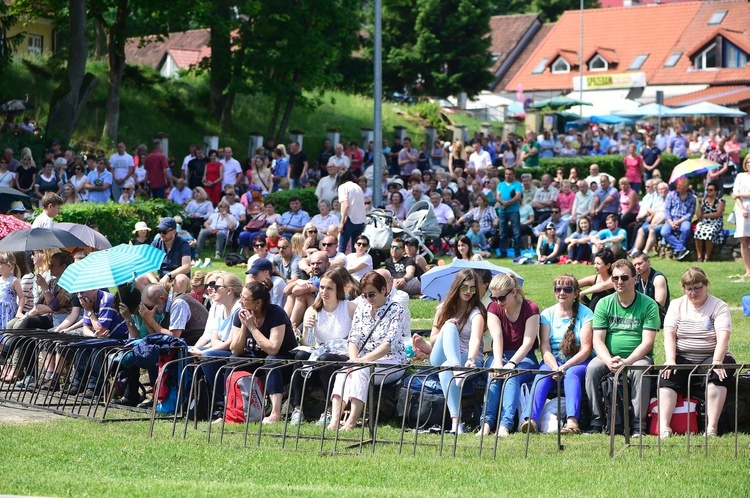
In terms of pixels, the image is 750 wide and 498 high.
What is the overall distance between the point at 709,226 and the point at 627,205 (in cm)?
222

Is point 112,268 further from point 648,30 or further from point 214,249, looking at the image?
point 648,30

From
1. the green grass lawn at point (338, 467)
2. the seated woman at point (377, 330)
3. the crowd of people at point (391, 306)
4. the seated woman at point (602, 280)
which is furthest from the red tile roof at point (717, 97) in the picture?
the green grass lawn at point (338, 467)

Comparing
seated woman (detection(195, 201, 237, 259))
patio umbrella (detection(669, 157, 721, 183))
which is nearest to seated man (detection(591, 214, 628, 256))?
patio umbrella (detection(669, 157, 721, 183))

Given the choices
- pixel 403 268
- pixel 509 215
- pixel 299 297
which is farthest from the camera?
pixel 509 215

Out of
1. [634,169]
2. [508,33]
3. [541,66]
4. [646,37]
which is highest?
[508,33]

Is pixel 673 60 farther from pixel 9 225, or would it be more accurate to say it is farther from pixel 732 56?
pixel 9 225

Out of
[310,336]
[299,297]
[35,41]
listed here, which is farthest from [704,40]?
[310,336]

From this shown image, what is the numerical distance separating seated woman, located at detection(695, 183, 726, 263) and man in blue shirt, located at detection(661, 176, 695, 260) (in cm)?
20

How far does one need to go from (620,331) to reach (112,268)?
18.1 ft

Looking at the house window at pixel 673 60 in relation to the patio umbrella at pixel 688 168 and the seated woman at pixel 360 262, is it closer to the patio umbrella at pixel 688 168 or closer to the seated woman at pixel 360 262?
the patio umbrella at pixel 688 168

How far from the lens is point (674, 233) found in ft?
72.6

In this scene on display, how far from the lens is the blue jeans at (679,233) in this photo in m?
22.0

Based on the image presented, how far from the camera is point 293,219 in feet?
76.6

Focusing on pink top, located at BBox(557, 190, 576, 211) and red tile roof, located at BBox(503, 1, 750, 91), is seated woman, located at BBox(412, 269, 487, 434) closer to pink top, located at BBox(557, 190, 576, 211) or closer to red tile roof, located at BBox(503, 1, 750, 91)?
pink top, located at BBox(557, 190, 576, 211)
